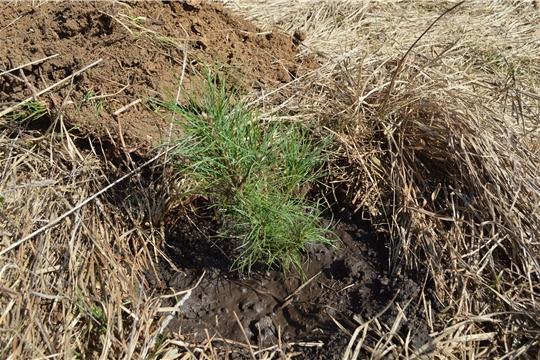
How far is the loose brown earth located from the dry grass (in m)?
0.08

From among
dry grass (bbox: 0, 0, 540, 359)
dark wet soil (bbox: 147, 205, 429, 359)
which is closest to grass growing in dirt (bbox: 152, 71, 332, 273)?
dark wet soil (bbox: 147, 205, 429, 359)

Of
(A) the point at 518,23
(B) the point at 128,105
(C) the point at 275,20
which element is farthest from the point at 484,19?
(B) the point at 128,105

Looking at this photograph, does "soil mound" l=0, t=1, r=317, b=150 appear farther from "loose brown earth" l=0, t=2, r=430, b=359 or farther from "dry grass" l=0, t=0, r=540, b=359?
"dry grass" l=0, t=0, r=540, b=359

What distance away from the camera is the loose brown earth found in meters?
2.01

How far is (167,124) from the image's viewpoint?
2.38m

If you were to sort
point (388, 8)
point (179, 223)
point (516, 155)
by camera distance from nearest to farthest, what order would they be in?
point (516, 155) < point (179, 223) < point (388, 8)

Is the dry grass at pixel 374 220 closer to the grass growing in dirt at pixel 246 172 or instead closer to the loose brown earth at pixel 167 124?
the loose brown earth at pixel 167 124

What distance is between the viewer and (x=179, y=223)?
7.60 ft

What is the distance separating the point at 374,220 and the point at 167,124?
3.50 ft

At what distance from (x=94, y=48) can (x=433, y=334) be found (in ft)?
6.73

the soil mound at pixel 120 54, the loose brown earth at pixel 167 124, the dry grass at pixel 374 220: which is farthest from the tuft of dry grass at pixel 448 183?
the soil mound at pixel 120 54

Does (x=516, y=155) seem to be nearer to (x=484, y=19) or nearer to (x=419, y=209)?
(x=419, y=209)

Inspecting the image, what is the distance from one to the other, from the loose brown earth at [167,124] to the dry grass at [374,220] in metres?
0.08

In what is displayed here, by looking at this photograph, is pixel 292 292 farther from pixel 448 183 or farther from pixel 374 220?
pixel 448 183
